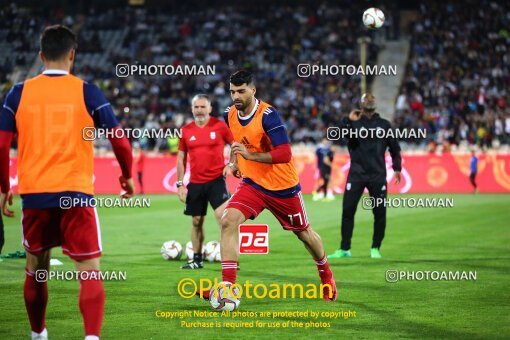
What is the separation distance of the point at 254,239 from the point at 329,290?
1.31 m

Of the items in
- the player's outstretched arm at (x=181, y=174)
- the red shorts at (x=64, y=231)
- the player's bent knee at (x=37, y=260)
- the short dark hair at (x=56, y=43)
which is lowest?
the player's bent knee at (x=37, y=260)

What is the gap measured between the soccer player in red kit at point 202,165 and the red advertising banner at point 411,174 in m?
20.7

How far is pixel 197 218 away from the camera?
14086 millimetres

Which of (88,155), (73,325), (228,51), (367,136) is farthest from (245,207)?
(228,51)

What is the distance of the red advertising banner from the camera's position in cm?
3562

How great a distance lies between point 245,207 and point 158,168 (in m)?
27.2

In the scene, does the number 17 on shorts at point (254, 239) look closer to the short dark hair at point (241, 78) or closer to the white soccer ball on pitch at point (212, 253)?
the short dark hair at point (241, 78)

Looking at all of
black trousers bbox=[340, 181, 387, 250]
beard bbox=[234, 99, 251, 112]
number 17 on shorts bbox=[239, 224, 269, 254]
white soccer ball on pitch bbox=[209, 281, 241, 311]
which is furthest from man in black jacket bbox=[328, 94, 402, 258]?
white soccer ball on pitch bbox=[209, 281, 241, 311]

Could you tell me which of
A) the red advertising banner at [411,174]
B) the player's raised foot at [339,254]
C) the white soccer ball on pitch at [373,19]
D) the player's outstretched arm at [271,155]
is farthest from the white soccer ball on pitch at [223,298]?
the red advertising banner at [411,174]

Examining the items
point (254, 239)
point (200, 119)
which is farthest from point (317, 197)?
point (254, 239)

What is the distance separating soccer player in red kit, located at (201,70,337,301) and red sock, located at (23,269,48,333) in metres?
2.64

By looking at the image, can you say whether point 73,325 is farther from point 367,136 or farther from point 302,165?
point 302,165

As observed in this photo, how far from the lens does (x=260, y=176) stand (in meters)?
10.5

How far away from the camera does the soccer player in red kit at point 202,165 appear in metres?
14.1
